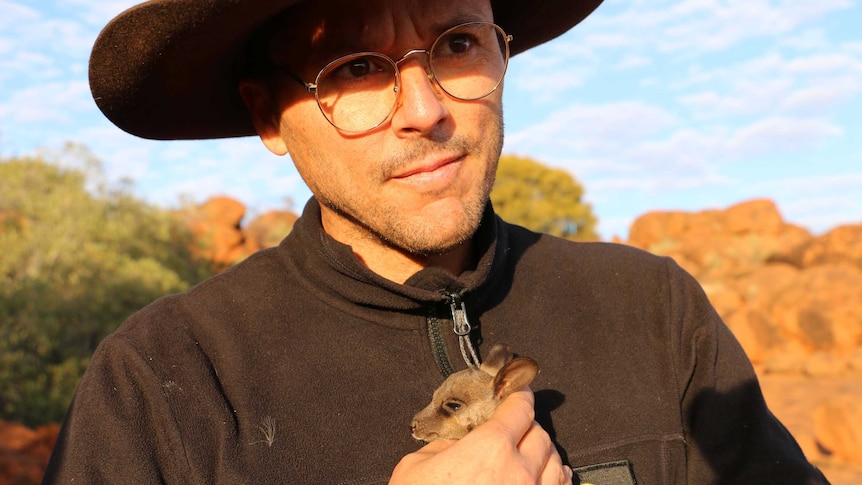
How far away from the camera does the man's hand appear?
7.10 ft

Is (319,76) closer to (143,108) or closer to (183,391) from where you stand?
(143,108)

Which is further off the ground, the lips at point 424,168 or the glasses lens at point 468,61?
the glasses lens at point 468,61

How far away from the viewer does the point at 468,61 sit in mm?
2885

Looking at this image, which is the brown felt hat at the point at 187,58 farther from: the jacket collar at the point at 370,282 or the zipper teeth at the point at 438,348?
the zipper teeth at the point at 438,348

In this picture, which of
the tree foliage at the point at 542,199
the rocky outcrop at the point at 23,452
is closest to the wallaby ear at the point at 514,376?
the rocky outcrop at the point at 23,452

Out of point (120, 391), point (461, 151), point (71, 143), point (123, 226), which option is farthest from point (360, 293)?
point (71, 143)

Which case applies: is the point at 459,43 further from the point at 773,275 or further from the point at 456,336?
the point at 773,275

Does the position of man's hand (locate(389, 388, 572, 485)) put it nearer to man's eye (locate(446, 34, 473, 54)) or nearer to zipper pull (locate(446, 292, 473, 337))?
zipper pull (locate(446, 292, 473, 337))

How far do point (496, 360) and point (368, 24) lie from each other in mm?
1164

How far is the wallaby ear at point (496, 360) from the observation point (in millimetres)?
2582

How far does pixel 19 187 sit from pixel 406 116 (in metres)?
21.5

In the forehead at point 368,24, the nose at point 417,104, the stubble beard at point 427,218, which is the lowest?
the stubble beard at point 427,218

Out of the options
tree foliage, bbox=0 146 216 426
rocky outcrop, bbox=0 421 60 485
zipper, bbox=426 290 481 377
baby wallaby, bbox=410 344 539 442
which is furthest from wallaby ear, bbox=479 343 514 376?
tree foliage, bbox=0 146 216 426

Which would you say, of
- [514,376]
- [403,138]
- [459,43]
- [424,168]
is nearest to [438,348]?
[514,376]
